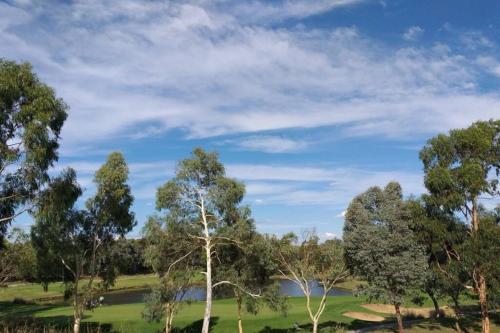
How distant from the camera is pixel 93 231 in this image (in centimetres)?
3139

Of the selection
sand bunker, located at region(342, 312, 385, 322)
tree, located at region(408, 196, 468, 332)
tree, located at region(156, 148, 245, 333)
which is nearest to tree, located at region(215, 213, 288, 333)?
tree, located at region(156, 148, 245, 333)

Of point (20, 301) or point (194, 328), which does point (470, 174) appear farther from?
point (20, 301)

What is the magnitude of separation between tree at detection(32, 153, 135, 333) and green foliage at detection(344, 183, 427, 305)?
54.3 feet

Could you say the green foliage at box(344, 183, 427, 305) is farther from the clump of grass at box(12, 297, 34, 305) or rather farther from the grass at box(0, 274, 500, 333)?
the clump of grass at box(12, 297, 34, 305)

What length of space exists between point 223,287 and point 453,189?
1747cm

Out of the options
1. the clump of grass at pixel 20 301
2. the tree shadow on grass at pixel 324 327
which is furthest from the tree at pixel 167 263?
the clump of grass at pixel 20 301

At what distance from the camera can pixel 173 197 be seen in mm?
30297

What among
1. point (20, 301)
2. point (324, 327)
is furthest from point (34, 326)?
point (20, 301)

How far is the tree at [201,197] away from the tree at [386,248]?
390 inches

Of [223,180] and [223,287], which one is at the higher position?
[223,180]

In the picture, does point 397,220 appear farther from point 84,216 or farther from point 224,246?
point 84,216

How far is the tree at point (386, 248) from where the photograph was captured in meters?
33.4

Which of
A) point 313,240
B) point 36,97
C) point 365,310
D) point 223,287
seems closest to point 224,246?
point 223,287

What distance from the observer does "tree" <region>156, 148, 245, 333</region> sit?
30.2m
